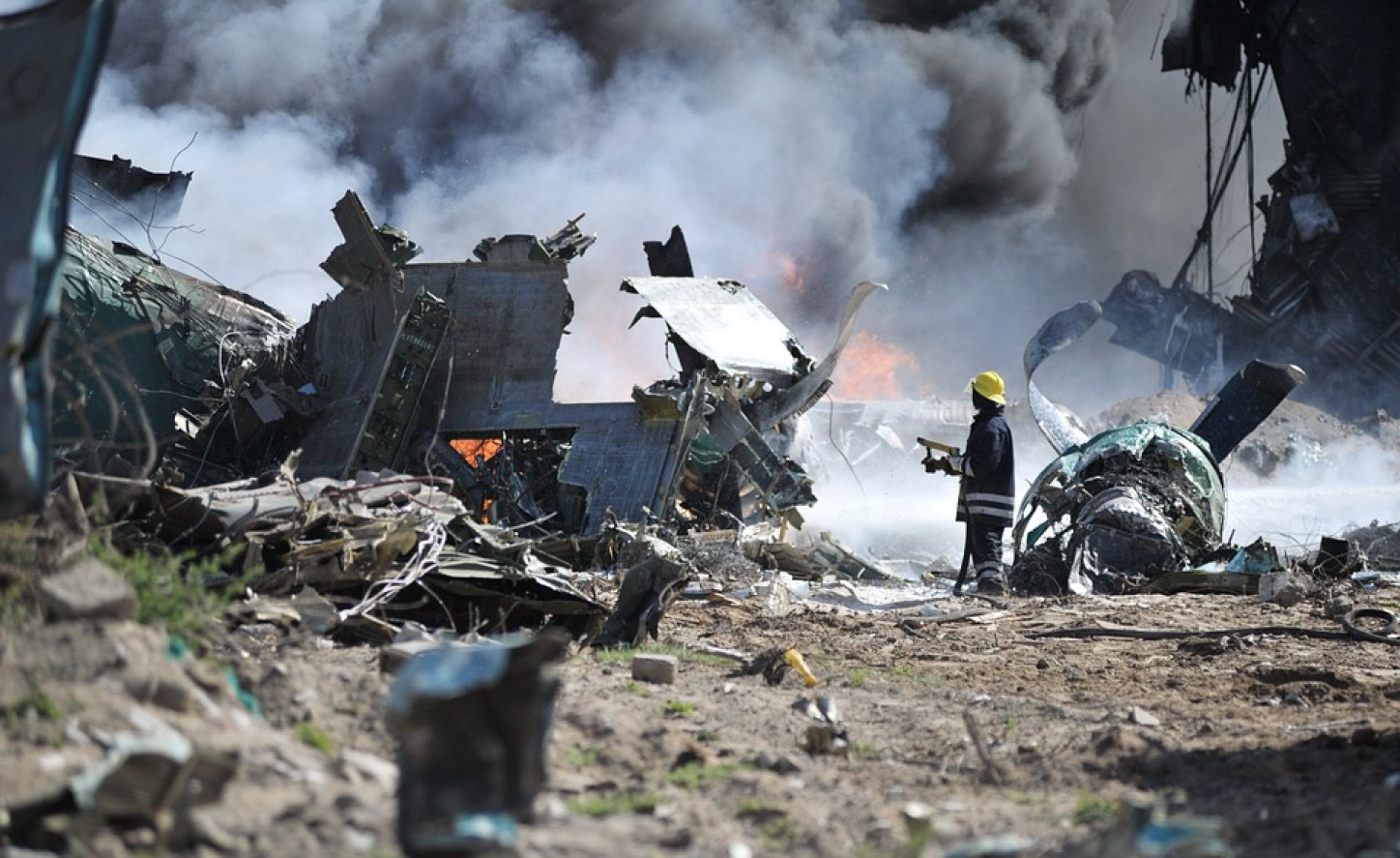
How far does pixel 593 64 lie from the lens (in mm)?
30516

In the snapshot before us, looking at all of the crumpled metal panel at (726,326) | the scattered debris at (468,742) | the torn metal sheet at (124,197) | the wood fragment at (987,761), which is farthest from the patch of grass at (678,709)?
the torn metal sheet at (124,197)

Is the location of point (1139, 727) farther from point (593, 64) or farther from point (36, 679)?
point (593, 64)

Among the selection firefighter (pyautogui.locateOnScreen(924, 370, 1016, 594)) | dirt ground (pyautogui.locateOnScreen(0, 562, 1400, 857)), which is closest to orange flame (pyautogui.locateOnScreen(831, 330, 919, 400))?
firefighter (pyautogui.locateOnScreen(924, 370, 1016, 594))

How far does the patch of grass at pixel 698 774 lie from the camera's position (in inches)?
152

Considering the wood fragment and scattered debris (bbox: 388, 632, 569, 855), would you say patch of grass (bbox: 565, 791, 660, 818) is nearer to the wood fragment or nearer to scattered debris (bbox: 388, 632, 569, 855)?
scattered debris (bbox: 388, 632, 569, 855)

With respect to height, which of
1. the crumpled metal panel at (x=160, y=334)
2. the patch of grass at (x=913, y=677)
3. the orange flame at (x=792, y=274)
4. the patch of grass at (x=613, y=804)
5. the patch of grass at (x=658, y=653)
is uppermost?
the orange flame at (x=792, y=274)

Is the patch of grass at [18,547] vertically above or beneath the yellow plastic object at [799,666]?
beneath

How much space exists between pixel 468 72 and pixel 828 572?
19433 millimetres

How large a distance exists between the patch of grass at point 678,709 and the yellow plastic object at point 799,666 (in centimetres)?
95

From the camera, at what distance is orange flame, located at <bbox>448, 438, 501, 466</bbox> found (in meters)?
13.5

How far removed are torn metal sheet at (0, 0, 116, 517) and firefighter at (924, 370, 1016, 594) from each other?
798cm

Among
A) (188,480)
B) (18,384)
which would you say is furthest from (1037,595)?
(18,384)

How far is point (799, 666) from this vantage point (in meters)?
6.11

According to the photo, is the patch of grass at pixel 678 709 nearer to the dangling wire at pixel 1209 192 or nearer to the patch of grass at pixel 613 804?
the patch of grass at pixel 613 804
